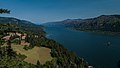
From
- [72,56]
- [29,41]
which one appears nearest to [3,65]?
[72,56]

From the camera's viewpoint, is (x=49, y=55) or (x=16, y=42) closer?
(x=49, y=55)

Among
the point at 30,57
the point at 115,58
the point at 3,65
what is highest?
the point at 3,65

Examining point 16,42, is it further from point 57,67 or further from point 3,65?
point 3,65

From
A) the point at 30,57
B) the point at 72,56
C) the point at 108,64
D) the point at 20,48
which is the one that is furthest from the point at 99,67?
the point at 20,48

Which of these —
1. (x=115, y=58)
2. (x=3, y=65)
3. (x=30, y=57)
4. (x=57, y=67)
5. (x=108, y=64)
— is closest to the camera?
(x=3, y=65)

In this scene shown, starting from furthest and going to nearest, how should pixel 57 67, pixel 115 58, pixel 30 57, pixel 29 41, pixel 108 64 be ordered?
1. pixel 29 41
2. pixel 115 58
3. pixel 108 64
4. pixel 30 57
5. pixel 57 67

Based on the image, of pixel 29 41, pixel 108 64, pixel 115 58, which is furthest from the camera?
pixel 29 41

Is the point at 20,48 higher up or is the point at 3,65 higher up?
the point at 3,65

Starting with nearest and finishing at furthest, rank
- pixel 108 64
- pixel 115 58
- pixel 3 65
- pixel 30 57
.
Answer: pixel 3 65
pixel 30 57
pixel 108 64
pixel 115 58

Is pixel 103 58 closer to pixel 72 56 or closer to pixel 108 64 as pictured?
pixel 108 64
